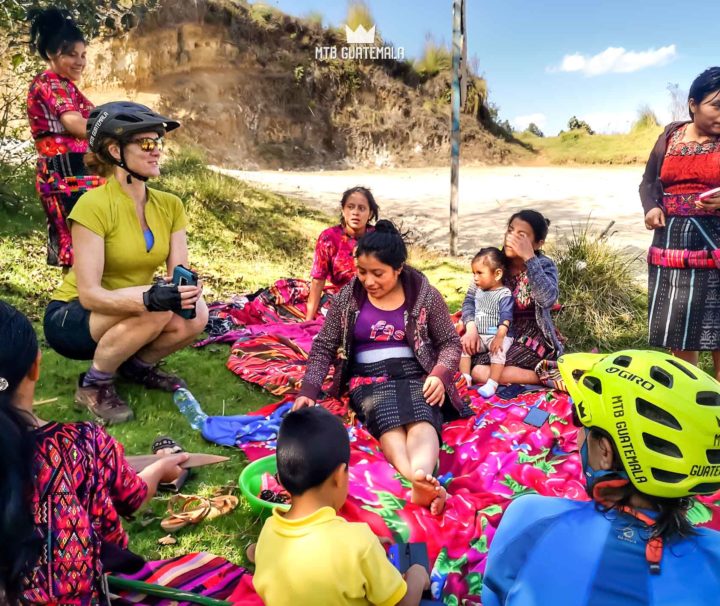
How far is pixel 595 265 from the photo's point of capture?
575 centimetres

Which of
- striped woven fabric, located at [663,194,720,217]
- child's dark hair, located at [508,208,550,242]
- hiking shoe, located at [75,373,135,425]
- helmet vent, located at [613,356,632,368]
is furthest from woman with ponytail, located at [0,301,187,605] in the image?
striped woven fabric, located at [663,194,720,217]

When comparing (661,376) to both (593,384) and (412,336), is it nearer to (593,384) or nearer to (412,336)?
(593,384)

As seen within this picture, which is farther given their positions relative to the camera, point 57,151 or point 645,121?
point 645,121

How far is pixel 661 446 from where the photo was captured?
59.1 inches

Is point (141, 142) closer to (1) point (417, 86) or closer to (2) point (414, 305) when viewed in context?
(2) point (414, 305)

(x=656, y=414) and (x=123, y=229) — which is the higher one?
(x=123, y=229)

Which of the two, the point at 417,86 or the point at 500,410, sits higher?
the point at 417,86

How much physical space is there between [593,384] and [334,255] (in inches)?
135

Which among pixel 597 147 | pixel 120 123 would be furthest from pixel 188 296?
pixel 597 147

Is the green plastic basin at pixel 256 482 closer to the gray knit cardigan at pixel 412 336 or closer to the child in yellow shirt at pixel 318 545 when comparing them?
the gray knit cardigan at pixel 412 336

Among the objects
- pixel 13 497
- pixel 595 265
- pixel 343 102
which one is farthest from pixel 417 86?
pixel 13 497

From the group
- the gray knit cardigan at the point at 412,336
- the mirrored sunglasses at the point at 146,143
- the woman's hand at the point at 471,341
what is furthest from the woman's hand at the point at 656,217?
the mirrored sunglasses at the point at 146,143

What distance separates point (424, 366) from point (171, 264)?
1.72m

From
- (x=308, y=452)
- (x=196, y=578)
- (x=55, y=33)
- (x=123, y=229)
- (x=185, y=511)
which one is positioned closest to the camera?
(x=308, y=452)
